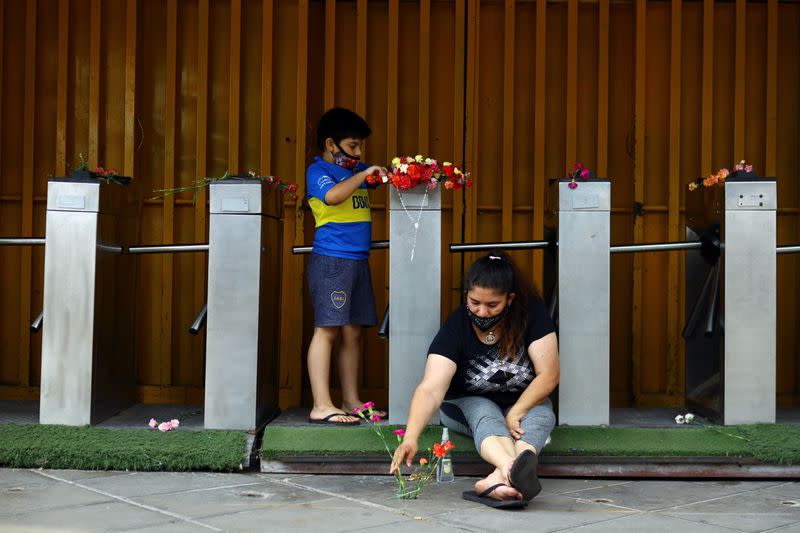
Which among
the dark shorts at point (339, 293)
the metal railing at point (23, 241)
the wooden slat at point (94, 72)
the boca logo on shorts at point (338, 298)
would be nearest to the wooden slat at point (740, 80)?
the dark shorts at point (339, 293)

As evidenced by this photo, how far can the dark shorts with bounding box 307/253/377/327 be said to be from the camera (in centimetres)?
475

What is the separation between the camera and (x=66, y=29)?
226 inches

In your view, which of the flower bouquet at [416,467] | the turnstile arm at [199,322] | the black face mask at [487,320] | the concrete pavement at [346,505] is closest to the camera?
the concrete pavement at [346,505]

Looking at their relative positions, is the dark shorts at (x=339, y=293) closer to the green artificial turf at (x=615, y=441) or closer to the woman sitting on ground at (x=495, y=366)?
the green artificial turf at (x=615, y=441)

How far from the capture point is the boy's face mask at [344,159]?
15.9 feet

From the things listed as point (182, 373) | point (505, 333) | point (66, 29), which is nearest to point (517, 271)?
point (505, 333)

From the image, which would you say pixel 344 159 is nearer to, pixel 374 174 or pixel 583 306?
pixel 374 174

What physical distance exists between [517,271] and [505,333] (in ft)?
0.82

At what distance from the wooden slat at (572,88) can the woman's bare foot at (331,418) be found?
1945 mm

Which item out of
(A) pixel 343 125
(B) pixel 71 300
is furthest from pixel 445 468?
(B) pixel 71 300

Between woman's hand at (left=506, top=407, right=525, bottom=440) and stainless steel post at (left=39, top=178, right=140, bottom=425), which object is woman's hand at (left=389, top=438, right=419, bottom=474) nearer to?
woman's hand at (left=506, top=407, right=525, bottom=440)

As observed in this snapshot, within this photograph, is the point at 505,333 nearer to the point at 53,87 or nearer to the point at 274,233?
the point at 274,233

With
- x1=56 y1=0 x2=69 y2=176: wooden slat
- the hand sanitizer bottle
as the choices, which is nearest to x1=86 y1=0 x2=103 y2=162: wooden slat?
x1=56 y1=0 x2=69 y2=176: wooden slat

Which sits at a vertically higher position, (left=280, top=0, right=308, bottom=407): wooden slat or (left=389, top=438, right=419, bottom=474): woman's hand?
(left=280, top=0, right=308, bottom=407): wooden slat
